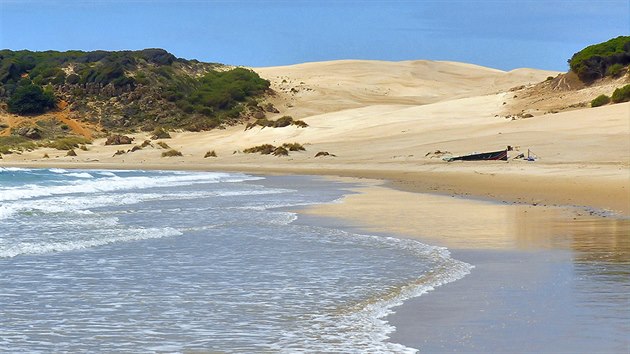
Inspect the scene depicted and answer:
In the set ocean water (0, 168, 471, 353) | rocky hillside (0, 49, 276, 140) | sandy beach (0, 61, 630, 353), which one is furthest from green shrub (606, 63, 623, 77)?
ocean water (0, 168, 471, 353)

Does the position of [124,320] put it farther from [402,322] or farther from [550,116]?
[550,116]

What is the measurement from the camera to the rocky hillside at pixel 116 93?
63.0m

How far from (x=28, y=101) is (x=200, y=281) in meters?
58.1

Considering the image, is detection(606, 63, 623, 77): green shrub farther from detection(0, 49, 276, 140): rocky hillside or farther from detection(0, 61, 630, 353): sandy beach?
detection(0, 49, 276, 140): rocky hillside

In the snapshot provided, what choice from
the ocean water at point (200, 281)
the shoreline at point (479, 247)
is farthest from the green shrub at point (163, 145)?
the ocean water at point (200, 281)

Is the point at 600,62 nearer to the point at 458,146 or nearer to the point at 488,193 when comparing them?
the point at 458,146

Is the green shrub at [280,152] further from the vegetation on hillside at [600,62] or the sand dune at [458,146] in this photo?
the vegetation on hillside at [600,62]

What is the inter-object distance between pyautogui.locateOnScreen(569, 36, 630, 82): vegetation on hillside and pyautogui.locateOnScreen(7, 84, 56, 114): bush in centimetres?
3595

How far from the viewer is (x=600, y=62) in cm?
5022

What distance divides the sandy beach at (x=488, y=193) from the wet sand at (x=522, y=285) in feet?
0.06

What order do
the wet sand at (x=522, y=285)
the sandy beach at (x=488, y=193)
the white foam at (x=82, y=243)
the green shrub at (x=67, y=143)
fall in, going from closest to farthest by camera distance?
the wet sand at (x=522, y=285)
the sandy beach at (x=488, y=193)
the white foam at (x=82, y=243)
the green shrub at (x=67, y=143)

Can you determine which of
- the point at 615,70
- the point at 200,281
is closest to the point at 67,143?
the point at 615,70

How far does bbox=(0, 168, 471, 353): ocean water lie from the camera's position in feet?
21.4

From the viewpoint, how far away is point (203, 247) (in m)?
11.9
